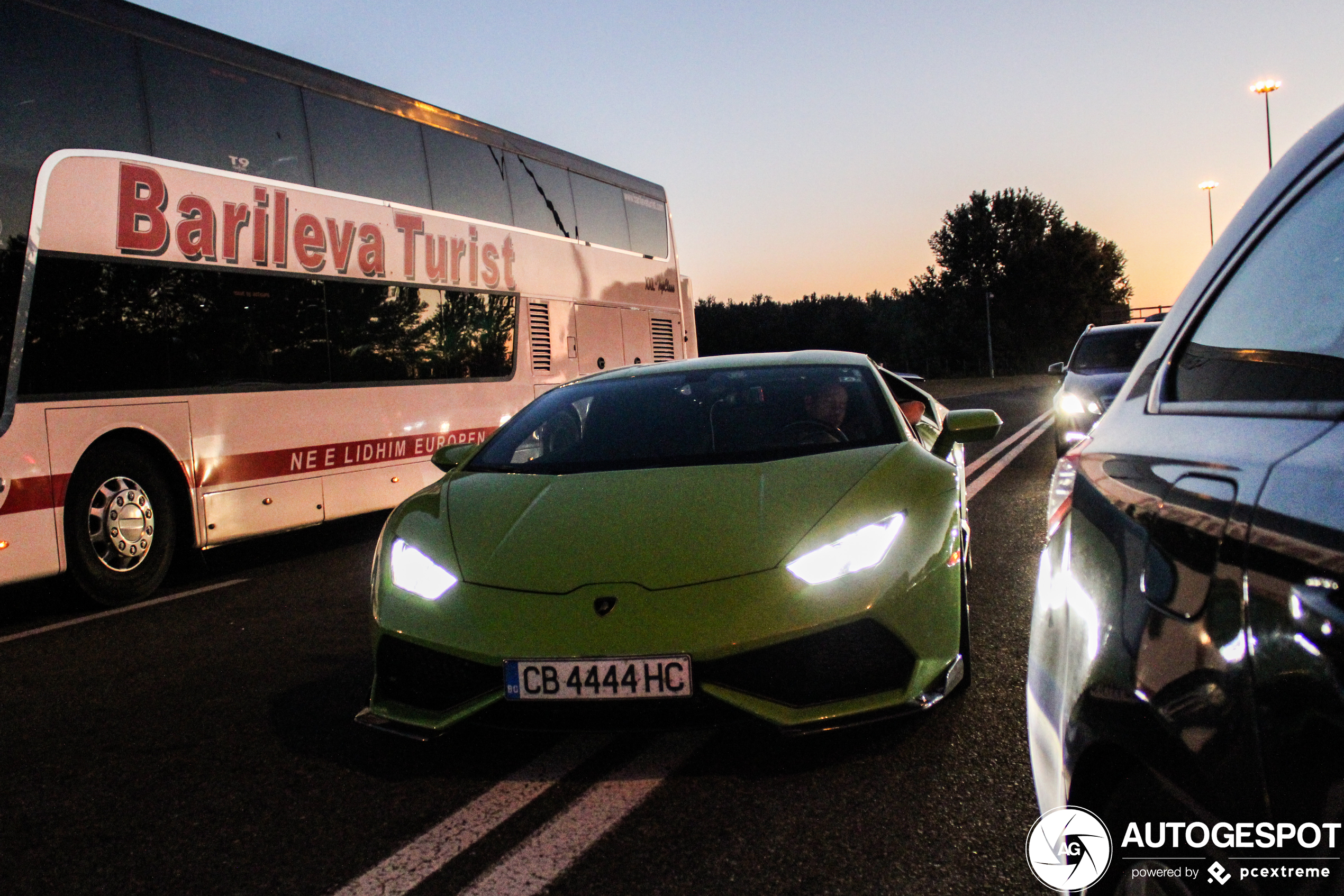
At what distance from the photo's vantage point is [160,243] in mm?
7621

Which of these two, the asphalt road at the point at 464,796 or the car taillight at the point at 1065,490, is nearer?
the car taillight at the point at 1065,490

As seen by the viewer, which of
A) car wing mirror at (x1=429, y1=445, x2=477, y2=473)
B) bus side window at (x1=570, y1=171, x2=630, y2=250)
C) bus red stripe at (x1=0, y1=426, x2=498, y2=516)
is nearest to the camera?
car wing mirror at (x1=429, y1=445, x2=477, y2=473)

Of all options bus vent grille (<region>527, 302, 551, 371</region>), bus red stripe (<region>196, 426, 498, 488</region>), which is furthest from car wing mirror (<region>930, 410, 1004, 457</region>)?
bus vent grille (<region>527, 302, 551, 371</region>)

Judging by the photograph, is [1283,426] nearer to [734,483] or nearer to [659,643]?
[659,643]

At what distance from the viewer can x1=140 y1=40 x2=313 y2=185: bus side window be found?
25.7 ft

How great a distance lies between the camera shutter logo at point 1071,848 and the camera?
1604mm

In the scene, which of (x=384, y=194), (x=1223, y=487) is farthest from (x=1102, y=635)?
(x=384, y=194)

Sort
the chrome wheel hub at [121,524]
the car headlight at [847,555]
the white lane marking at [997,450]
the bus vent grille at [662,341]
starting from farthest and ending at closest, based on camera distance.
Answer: the bus vent grille at [662,341]
the white lane marking at [997,450]
the chrome wheel hub at [121,524]
the car headlight at [847,555]

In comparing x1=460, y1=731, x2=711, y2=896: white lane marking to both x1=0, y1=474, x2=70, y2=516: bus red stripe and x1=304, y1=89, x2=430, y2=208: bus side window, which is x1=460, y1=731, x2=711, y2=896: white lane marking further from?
x1=304, y1=89, x2=430, y2=208: bus side window

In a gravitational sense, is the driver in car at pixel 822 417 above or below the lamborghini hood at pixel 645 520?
above

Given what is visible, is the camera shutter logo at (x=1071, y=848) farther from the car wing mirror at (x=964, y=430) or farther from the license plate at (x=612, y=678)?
the car wing mirror at (x=964, y=430)

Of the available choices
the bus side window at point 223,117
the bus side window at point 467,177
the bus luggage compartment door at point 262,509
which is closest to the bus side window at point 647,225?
the bus side window at point 467,177

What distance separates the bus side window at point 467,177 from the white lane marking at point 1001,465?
5355mm

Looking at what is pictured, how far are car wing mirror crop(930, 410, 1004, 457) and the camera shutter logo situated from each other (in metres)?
2.96
